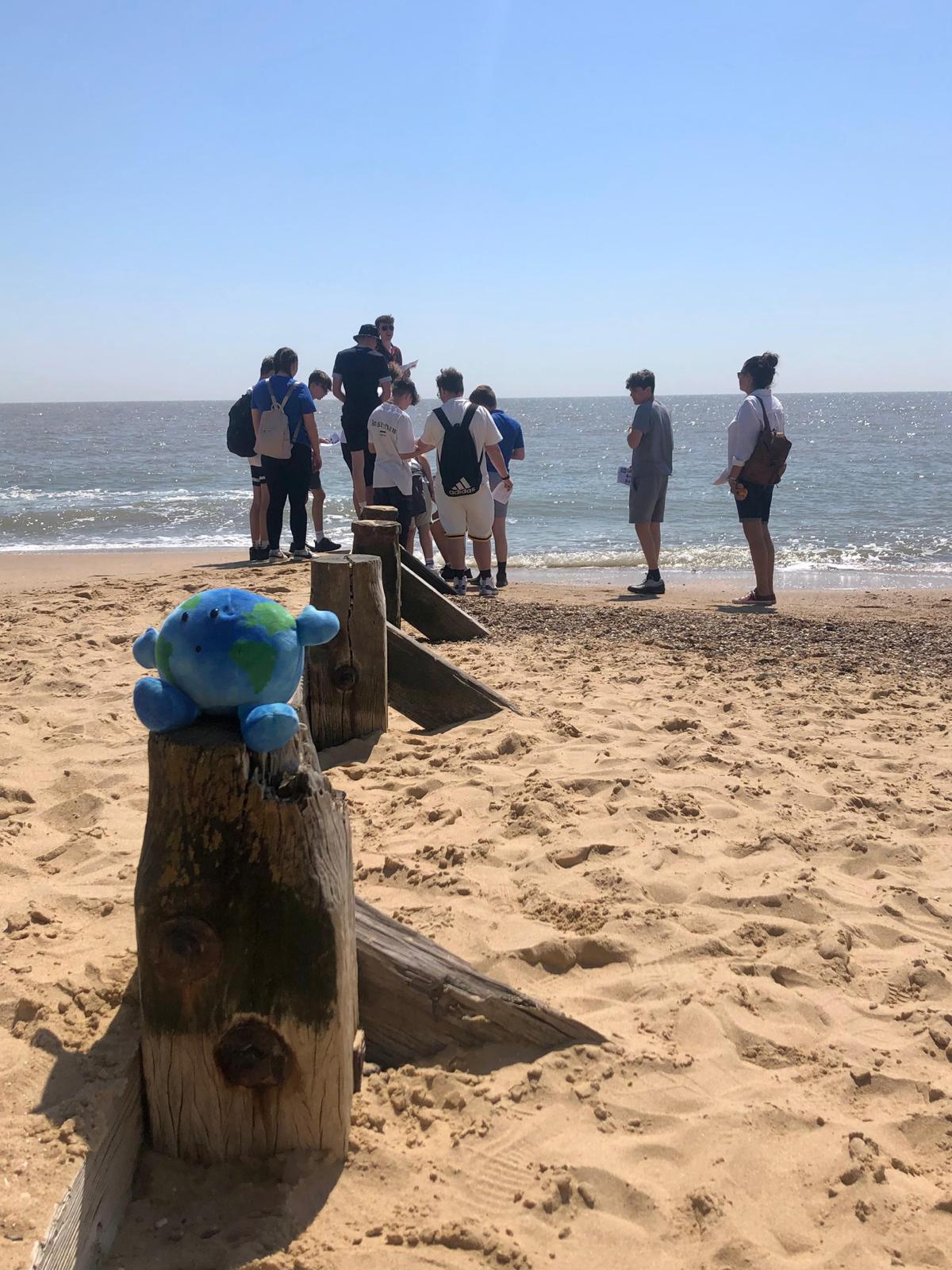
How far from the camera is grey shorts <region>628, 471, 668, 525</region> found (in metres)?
9.73

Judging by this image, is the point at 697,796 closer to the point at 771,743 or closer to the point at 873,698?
the point at 771,743

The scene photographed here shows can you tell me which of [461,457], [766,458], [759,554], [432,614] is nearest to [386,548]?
[432,614]

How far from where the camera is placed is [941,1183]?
7.75 feet

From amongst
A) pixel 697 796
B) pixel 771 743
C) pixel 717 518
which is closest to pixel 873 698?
pixel 771 743

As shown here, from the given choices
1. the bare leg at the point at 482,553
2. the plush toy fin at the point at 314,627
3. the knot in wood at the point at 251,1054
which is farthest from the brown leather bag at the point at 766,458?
the knot in wood at the point at 251,1054

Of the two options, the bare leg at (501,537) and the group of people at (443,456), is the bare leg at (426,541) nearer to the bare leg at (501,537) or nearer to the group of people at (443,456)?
the group of people at (443,456)

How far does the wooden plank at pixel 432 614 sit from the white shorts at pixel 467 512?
6.54ft

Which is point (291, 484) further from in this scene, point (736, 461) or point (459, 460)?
point (736, 461)

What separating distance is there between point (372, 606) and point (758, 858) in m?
2.09

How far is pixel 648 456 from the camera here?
31.5 ft

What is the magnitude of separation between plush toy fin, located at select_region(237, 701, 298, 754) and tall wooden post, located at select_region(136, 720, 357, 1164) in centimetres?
5

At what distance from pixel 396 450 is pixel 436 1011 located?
6780 millimetres

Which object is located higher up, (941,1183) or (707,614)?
(707,614)

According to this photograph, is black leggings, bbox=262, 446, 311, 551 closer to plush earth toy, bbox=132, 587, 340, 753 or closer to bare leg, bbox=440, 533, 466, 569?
bare leg, bbox=440, 533, 466, 569
